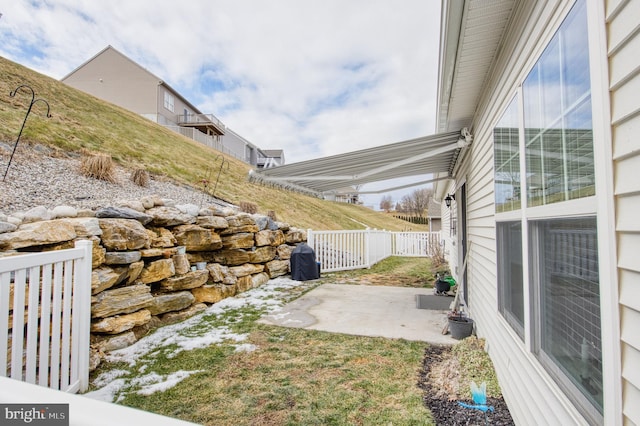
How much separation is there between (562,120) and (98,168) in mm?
7256

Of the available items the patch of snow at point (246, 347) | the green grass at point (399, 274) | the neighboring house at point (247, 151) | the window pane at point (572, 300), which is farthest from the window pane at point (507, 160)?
the neighboring house at point (247, 151)

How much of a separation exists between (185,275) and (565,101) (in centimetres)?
490

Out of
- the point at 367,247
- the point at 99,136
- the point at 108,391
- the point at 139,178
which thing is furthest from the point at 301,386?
the point at 99,136

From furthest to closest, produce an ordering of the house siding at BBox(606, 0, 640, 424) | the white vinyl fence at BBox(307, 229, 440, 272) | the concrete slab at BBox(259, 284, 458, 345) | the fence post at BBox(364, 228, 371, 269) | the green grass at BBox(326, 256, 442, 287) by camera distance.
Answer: the fence post at BBox(364, 228, 371, 269), the white vinyl fence at BBox(307, 229, 440, 272), the green grass at BBox(326, 256, 442, 287), the concrete slab at BBox(259, 284, 458, 345), the house siding at BBox(606, 0, 640, 424)

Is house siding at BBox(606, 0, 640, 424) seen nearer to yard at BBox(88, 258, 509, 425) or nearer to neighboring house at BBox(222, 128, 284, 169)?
yard at BBox(88, 258, 509, 425)

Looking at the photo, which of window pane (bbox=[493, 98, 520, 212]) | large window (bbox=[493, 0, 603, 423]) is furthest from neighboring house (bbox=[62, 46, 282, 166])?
large window (bbox=[493, 0, 603, 423])

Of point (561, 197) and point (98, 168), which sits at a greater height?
point (98, 168)

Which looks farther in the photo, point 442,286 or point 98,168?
point 98,168

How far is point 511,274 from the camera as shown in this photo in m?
2.60

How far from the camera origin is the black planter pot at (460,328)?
4.04 meters

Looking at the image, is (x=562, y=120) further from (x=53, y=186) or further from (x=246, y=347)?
(x=53, y=186)

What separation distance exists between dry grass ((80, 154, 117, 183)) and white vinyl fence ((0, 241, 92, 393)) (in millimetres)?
4249

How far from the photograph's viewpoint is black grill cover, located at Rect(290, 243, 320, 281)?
797cm

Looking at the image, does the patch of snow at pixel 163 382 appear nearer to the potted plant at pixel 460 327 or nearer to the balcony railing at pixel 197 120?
the potted plant at pixel 460 327
